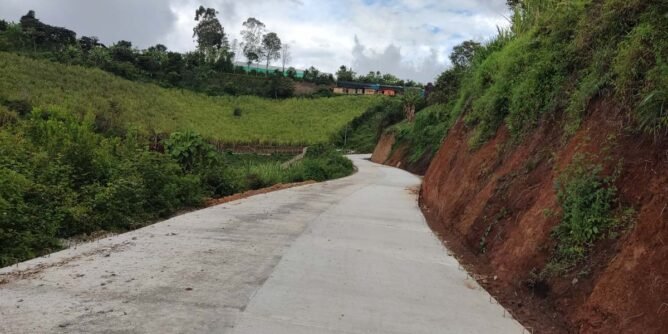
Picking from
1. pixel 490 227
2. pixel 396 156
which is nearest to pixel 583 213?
pixel 490 227

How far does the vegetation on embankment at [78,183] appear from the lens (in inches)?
302

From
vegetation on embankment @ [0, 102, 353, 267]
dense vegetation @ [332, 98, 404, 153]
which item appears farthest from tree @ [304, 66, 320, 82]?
vegetation on embankment @ [0, 102, 353, 267]

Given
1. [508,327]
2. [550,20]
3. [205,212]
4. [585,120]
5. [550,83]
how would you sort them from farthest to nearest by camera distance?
[205,212], [550,20], [550,83], [585,120], [508,327]

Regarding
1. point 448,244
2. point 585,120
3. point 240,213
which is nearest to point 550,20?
point 585,120

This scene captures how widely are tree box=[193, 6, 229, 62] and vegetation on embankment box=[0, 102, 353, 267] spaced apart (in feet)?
317

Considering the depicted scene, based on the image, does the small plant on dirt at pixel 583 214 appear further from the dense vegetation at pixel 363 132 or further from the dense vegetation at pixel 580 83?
the dense vegetation at pixel 363 132

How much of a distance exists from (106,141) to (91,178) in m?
1.67

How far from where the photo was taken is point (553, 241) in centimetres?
569

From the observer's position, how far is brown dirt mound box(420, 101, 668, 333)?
4.21 metres

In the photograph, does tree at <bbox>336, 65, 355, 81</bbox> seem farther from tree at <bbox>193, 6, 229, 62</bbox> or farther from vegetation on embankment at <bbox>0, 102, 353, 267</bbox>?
vegetation on embankment at <bbox>0, 102, 353, 267</bbox>

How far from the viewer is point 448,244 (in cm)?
946

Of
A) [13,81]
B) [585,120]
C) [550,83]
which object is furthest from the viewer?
[13,81]

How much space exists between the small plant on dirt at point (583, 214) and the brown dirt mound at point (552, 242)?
11cm

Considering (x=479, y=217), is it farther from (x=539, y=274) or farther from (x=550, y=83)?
(x=539, y=274)
